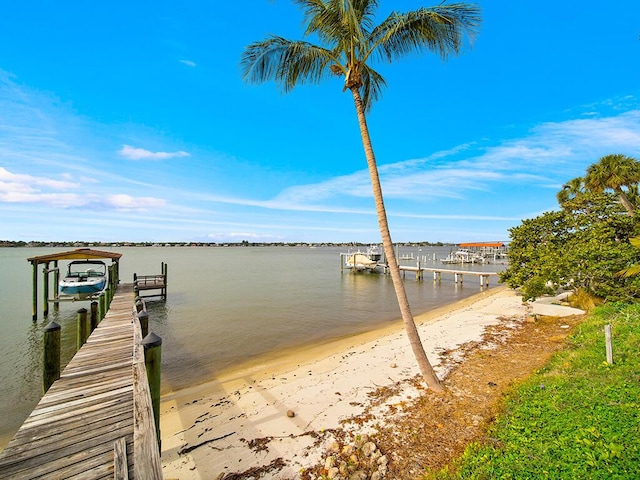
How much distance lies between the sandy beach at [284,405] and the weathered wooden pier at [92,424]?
1.46m

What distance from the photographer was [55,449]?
3410 millimetres

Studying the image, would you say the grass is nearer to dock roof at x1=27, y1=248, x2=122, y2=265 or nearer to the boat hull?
dock roof at x1=27, y1=248, x2=122, y2=265

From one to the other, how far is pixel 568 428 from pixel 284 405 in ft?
17.2

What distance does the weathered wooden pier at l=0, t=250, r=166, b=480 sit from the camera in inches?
118

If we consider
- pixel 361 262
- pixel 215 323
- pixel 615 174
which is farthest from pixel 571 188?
pixel 215 323

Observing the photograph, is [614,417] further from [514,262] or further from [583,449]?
[514,262]

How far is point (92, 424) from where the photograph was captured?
3918 millimetres


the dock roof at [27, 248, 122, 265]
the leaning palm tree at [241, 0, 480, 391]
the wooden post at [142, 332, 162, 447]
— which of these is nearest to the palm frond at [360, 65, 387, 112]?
the leaning palm tree at [241, 0, 480, 391]

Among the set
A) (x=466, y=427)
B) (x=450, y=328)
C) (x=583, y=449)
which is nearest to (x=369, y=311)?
(x=450, y=328)

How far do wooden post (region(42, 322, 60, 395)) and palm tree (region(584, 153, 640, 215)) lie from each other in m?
35.7

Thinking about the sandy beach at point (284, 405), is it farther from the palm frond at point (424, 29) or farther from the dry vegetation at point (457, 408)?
the palm frond at point (424, 29)

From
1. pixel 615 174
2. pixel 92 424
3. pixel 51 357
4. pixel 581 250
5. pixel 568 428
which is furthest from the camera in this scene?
pixel 615 174

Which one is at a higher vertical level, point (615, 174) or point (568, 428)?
point (615, 174)

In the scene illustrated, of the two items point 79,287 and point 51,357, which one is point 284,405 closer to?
point 51,357
